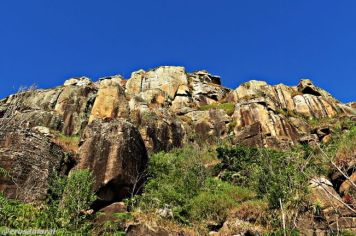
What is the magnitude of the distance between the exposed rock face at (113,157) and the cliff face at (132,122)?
0.18ft

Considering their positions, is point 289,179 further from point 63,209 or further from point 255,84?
point 255,84

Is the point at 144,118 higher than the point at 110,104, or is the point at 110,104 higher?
the point at 110,104

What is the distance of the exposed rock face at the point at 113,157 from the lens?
789 inches

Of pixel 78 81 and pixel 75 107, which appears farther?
pixel 78 81

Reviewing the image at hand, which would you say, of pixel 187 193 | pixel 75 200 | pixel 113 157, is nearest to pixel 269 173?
pixel 187 193

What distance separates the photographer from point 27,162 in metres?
19.5

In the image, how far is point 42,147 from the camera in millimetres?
20891

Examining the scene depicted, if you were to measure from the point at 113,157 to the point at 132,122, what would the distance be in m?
8.94

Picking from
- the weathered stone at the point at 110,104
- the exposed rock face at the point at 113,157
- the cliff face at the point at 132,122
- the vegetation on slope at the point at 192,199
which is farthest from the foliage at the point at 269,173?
the weathered stone at the point at 110,104

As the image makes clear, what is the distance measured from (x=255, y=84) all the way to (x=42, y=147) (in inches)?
1770

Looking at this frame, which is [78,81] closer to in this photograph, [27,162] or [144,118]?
[144,118]

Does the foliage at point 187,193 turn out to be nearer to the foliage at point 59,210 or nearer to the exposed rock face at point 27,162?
the foliage at point 59,210

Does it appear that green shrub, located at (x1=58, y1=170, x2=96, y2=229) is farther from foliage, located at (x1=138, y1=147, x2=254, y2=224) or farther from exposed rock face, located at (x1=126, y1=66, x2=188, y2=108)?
exposed rock face, located at (x1=126, y1=66, x2=188, y2=108)

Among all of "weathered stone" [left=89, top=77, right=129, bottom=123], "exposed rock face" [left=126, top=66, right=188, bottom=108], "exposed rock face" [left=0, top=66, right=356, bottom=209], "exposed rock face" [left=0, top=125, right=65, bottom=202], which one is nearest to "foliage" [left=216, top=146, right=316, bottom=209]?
"exposed rock face" [left=0, top=66, right=356, bottom=209]
